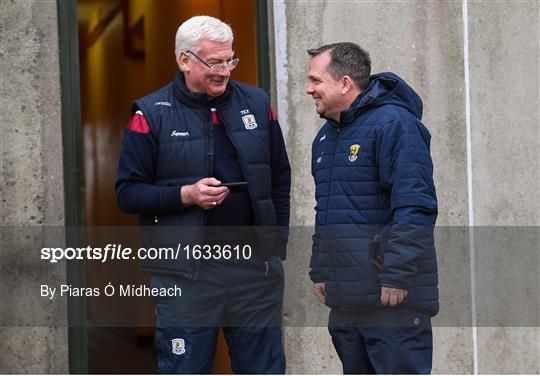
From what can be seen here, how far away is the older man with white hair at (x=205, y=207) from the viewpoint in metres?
4.74

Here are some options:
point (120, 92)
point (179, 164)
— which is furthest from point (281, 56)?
point (120, 92)

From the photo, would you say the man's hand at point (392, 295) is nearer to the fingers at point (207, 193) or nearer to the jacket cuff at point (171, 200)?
the fingers at point (207, 193)

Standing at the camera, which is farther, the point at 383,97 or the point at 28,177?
the point at 28,177

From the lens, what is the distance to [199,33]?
4.84 meters

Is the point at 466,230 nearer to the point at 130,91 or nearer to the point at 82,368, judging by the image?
the point at 82,368

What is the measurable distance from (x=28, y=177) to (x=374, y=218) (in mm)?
2387

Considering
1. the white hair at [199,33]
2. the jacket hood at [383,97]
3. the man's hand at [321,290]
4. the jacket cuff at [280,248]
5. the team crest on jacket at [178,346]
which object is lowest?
the team crest on jacket at [178,346]

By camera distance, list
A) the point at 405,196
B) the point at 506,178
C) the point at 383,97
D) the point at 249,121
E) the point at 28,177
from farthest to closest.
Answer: the point at 506,178 → the point at 28,177 → the point at 249,121 → the point at 383,97 → the point at 405,196

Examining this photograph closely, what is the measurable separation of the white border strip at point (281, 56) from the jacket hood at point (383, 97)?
1.81 m

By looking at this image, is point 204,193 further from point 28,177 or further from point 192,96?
point 28,177

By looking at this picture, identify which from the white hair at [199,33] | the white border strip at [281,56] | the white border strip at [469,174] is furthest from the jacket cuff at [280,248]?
the white border strip at [469,174]

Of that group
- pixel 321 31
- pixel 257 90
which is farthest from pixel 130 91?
pixel 257 90

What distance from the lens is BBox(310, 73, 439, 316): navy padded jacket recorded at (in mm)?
4328

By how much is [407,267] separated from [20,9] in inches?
115
